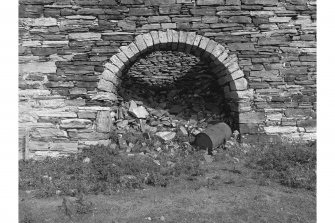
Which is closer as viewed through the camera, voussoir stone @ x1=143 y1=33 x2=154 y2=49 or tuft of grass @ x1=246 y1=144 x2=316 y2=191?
tuft of grass @ x1=246 y1=144 x2=316 y2=191

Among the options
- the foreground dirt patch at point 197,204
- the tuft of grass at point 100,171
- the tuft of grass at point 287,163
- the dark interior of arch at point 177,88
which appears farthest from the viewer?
the dark interior of arch at point 177,88

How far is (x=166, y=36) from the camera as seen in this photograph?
535cm

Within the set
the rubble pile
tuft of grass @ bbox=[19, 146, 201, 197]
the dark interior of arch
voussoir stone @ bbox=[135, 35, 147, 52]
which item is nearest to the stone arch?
voussoir stone @ bbox=[135, 35, 147, 52]

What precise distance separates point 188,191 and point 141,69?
21.8 ft

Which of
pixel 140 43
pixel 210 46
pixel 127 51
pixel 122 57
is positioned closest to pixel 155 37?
pixel 140 43

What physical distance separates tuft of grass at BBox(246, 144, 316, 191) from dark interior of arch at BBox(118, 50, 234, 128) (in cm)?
131

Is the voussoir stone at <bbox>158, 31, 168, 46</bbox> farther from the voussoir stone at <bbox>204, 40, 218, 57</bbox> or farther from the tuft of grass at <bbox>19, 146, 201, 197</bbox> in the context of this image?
the tuft of grass at <bbox>19, 146, 201, 197</bbox>

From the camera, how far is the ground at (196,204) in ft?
9.87

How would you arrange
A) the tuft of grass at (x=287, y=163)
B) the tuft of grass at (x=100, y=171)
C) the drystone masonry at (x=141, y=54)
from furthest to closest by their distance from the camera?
1. the drystone masonry at (x=141, y=54)
2. the tuft of grass at (x=287, y=163)
3. the tuft of grass at (x=100, y=171)

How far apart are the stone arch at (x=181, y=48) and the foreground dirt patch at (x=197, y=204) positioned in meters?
2.11

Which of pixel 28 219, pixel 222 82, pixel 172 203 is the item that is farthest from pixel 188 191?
pixel 222 82

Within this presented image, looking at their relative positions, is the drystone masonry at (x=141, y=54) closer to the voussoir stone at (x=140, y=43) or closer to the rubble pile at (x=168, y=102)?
the voussoir stone at (x=140, y=43)

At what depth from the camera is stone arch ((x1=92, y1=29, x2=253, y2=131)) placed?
17.5 ft

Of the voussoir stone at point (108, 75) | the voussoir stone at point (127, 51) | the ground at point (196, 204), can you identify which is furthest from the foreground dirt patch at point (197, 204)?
the voussoir stone at point (127, 51)
